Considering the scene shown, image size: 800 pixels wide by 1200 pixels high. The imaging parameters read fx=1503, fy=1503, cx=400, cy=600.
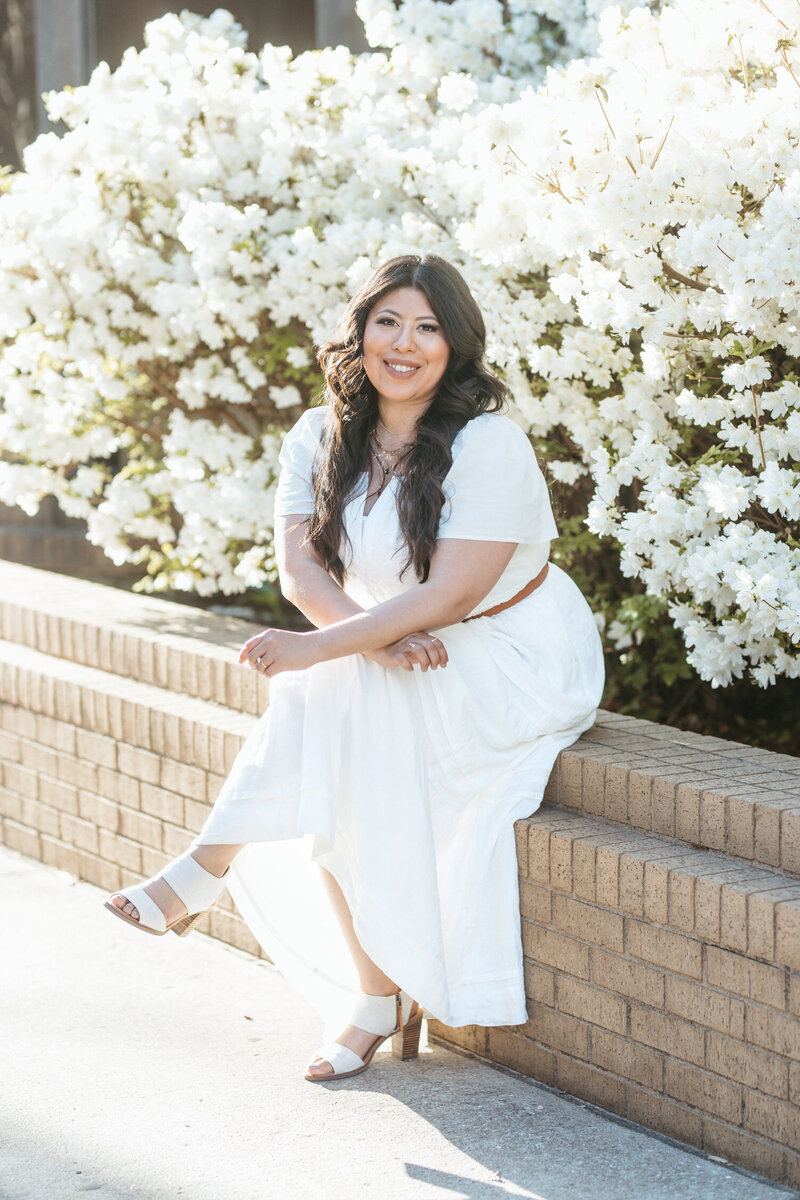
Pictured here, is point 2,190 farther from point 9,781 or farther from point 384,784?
point 384,784

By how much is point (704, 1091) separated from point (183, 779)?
1700mm

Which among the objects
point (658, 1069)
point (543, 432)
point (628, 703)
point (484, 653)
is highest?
point (543, 432)

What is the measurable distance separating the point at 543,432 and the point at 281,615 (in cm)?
207

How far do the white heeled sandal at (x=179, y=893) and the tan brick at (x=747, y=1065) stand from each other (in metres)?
1.04

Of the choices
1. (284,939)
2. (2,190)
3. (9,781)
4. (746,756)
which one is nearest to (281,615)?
(9,781)

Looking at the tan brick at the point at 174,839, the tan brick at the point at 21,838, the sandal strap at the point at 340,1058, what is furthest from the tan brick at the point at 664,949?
the tan brick at the point at 21,838

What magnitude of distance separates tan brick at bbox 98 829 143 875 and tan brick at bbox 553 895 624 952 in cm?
155

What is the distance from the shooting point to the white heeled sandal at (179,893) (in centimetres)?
300

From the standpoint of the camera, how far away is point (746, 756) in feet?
10.2

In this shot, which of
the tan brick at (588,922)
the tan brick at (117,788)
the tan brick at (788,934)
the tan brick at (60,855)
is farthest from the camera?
the tan brick at (60,855)

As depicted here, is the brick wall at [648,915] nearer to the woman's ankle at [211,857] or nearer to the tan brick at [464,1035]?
the tan brick at [464,1035]

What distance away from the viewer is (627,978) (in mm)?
2779

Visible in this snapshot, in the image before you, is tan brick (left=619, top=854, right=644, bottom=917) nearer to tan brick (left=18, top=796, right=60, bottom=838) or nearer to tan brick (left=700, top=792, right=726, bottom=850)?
tan brick (left=700, top=792, right=726, bottom=850)

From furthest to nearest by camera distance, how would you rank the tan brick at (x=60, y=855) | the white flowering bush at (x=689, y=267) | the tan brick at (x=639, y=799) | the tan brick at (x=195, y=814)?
1. the tan brick at (x=60, y=855)
2. the tan brick at (x=195, y=814)
3. the white flowering bush at (x=689, y=267)
4. the tan brick at (x=639, y=799)
